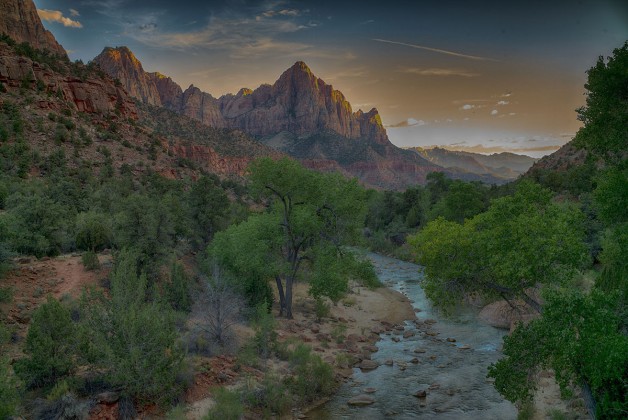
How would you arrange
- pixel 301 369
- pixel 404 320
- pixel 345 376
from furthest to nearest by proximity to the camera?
1. pixel 404 320
2. pixel 345 376
3. pixel 301 369

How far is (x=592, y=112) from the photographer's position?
44.0ft

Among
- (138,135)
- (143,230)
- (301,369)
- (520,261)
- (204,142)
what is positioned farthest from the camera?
(204,142)

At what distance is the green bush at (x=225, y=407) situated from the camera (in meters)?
13.5

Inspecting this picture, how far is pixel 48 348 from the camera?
43.1 ft

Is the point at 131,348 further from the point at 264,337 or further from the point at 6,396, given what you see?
the point at 264,337

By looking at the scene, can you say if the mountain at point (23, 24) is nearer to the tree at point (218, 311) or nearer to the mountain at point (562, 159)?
the tree at point (218, 311)

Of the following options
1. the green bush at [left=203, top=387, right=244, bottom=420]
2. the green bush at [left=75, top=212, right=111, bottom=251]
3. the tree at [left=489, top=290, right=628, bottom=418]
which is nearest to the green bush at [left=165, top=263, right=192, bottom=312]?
the green bush at [left=75, top=212, right=111, bottom=251]

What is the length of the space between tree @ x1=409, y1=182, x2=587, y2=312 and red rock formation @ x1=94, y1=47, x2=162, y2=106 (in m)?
177

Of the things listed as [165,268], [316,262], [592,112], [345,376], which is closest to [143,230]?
[165,268]

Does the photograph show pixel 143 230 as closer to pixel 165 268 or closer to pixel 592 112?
pixel 165 268

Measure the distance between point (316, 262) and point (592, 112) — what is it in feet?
49.4

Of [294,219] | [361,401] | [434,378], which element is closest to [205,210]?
[294,219]

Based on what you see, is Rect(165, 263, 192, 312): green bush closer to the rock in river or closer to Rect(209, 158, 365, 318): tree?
Rect(209, 158, 365, 318): tree

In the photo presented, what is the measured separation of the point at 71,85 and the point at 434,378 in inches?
2397
